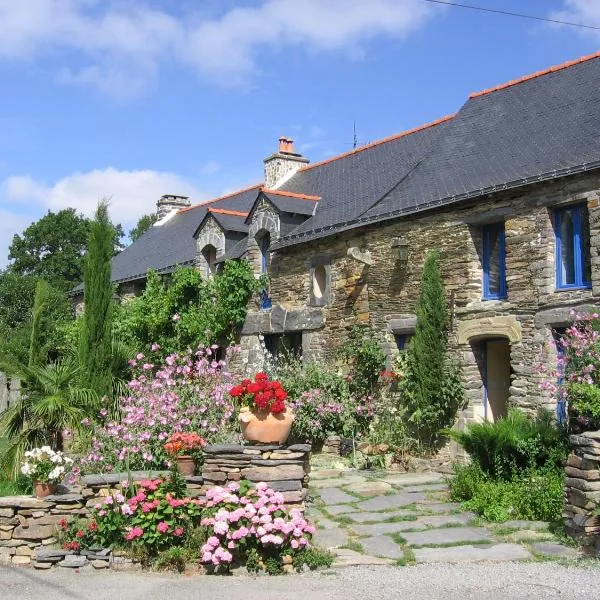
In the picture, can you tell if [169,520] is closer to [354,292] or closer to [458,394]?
[458,394]

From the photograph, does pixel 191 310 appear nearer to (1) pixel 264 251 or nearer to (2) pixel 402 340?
(1) pixel 264 251

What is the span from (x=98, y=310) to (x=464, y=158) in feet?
22.6

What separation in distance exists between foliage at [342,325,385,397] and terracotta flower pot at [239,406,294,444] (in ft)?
18.8

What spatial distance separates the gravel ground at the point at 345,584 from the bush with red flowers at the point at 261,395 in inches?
64.6

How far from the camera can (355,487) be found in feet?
31.3

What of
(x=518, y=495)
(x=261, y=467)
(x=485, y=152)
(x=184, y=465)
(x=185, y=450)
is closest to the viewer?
(x=261, y=467)

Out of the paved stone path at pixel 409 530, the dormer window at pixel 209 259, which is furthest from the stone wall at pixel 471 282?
the dormer window at pixel 209 259

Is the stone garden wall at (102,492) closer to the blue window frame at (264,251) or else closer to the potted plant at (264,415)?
the potted plant at (264,415)

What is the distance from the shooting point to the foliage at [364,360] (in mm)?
12750

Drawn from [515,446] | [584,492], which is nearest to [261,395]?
[515,446]

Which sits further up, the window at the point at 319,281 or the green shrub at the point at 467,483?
the window at the point at 319,281

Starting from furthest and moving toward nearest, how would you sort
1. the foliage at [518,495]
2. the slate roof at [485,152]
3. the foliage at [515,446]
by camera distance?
1. the slate roof at [485,152]
2. the foliage at [515,446]
3. the foliage at [518,495]

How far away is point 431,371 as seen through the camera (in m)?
11.5

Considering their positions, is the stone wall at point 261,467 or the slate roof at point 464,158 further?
the slate roof at point 464,158
